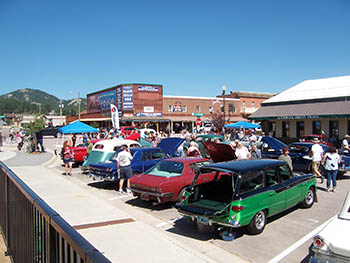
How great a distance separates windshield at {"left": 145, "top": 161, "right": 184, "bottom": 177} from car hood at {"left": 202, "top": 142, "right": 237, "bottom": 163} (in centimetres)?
110

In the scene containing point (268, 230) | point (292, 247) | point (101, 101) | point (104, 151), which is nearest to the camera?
point (292, 247)

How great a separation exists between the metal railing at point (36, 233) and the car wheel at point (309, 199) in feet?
24.3

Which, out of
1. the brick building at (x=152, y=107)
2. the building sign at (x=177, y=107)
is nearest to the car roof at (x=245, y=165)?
the brick building at (x=152, y=107)

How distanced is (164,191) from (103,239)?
8.43 ft

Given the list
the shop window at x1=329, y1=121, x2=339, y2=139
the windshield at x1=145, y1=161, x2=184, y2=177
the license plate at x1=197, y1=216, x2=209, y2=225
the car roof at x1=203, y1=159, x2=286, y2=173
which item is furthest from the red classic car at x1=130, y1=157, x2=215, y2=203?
the shop window at x1=329, y1=121, x2=339, y2=139

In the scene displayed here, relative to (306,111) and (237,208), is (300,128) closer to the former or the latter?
(306,111)

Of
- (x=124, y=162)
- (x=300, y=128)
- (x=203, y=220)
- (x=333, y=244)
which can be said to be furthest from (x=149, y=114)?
(x=333, y=244)

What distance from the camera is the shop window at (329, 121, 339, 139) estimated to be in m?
25.1

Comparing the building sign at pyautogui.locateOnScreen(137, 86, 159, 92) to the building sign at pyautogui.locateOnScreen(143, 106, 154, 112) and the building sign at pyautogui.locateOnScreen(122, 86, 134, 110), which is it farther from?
the building sign at pyautogui.locateOnScreen(143, 106, 154, 112)

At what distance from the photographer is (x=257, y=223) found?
7027 mm

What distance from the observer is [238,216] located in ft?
21.2

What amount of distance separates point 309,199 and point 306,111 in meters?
19.3

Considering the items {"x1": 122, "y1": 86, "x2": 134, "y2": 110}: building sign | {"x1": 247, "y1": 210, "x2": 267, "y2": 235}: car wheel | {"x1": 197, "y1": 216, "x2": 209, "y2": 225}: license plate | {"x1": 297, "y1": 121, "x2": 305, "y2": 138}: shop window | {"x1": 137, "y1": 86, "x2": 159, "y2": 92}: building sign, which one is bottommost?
{"x1": 247, "y1": 210, "x2": 267, "y2": 235}: car wheel

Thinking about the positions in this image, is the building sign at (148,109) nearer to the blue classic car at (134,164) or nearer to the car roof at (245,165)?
the blue classic car at (134,164)
